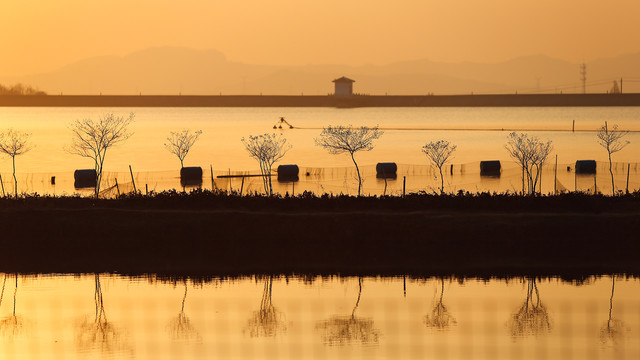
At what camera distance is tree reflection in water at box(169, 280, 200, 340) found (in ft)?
89.8

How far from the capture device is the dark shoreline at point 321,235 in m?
37.3

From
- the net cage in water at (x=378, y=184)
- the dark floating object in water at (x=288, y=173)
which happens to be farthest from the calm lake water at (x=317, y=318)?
the dark floating object in water at (x=288, y=173)

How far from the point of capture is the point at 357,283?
3419 cm

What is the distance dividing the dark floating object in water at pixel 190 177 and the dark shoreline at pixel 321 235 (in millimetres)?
24219

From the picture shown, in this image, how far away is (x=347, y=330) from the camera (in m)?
27.8

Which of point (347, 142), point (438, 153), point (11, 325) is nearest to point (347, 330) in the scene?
point (11, 325)

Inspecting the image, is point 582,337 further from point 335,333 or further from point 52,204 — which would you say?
point 52,204

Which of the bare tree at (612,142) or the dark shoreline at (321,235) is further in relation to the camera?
the bare tree at (612,142)

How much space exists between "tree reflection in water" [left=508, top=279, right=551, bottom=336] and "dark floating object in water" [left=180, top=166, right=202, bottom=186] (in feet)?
124

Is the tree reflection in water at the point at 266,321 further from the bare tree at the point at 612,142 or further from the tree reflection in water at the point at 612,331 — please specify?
the bare tree at the point at 612,142

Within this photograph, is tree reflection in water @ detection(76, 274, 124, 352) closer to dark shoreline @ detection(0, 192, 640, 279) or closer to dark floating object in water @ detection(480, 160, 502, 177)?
dark shoreline @ detection(0, 192, 640, 279)

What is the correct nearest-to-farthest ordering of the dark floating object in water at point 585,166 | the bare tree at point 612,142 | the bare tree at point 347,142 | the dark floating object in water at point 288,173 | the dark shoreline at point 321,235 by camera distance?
the dark shoreline at point 321,235, the dark floating object in water at point 288,173, the bare tree at point 347,142, the dark floating object in water at point 585,166, the bare tree at point 612,142

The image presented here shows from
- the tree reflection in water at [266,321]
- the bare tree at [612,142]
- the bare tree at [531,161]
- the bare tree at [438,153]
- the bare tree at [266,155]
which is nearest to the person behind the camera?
the tree reflection in water at [266,321]

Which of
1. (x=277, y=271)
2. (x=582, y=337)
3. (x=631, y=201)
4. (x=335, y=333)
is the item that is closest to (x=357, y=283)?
(x=277, y=271)
